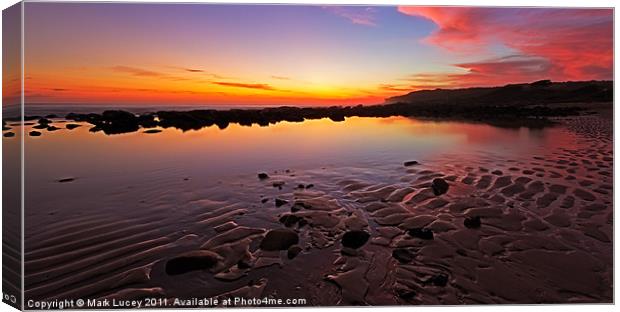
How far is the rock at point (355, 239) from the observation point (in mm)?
3896

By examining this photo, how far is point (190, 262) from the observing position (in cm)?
371

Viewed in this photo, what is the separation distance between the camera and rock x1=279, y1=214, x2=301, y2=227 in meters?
4.04

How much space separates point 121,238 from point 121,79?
1257mm

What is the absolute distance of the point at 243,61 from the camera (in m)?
4.01

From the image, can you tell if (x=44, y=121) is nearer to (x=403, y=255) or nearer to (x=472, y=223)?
(x=403, y=255)

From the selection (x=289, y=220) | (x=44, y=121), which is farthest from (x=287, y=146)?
(x=44, y=121)

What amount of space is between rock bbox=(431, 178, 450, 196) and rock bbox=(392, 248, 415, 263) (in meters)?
0.62

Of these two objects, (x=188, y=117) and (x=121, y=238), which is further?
(x=188, y=117)

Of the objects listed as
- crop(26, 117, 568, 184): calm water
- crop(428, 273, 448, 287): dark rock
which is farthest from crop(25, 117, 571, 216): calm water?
crop(428, 273, 448, 287): dark rock

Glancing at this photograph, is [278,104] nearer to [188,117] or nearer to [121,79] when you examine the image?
[188,117]

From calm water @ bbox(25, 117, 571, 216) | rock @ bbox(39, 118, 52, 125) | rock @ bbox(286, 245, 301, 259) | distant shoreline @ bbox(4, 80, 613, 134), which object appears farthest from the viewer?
distant shoreline @ bbox(4, 80, 613, 134)

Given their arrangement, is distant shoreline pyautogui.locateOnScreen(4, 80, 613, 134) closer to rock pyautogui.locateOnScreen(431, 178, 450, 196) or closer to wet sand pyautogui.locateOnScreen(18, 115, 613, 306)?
wet sand pyautogui.locateOnScreen(18, 115, 613, 306)

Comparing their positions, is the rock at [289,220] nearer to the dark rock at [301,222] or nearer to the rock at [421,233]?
the dark rock at [301,222]

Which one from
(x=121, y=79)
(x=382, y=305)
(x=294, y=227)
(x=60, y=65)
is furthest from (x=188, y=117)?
(x=382, y=305)
